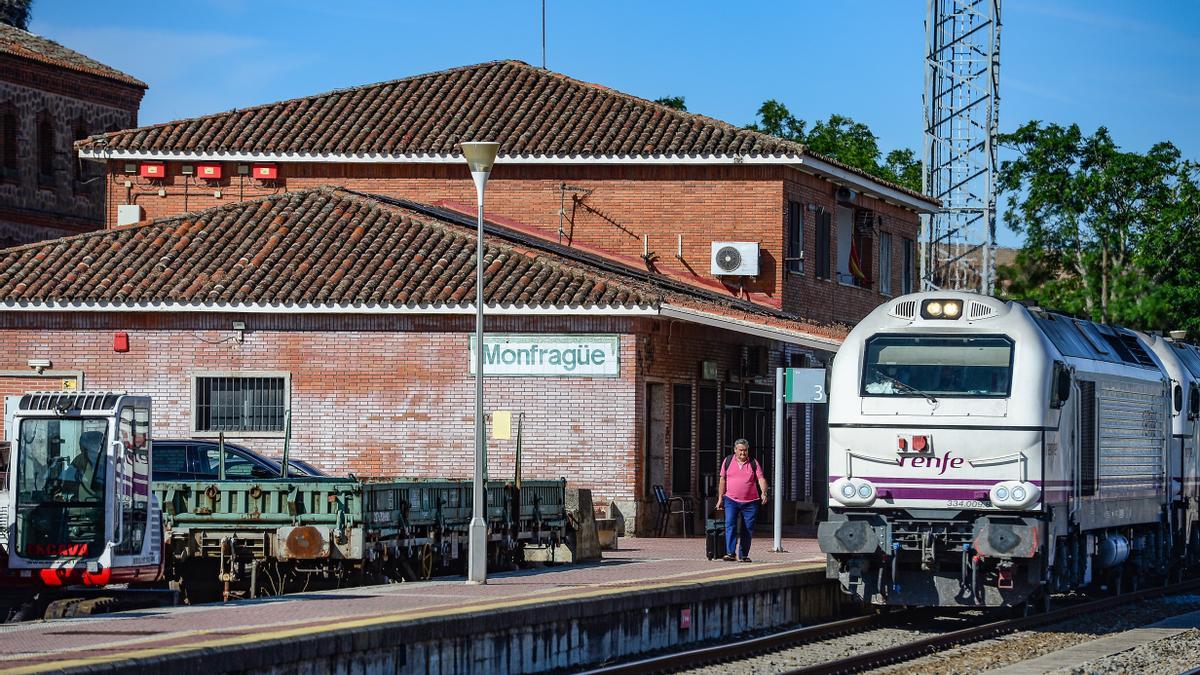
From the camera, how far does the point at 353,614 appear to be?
17688 millimetres

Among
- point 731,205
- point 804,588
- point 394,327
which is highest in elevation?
point 731,205

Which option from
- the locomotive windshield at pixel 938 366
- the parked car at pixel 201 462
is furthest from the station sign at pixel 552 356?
the locomotive windshield at pixel 938 366

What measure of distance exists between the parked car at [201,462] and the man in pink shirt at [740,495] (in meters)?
5.95

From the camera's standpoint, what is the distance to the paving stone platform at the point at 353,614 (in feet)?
46.8

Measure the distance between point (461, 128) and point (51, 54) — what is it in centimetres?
2479

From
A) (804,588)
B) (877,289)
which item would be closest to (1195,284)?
(877,289)

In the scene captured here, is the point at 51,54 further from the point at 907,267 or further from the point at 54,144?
the point at 907,267

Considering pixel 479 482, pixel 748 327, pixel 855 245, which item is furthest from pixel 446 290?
pixel 855 245

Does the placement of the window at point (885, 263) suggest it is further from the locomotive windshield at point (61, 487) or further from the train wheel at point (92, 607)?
the train wheel at point (92, 607)

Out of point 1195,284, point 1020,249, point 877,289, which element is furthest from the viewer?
point 1020,249

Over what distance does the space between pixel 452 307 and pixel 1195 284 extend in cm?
4691

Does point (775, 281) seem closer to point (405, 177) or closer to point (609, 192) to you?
point (609, 192)

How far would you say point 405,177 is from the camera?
4203 centimetres

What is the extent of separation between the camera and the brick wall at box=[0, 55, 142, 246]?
59062 millimetres
